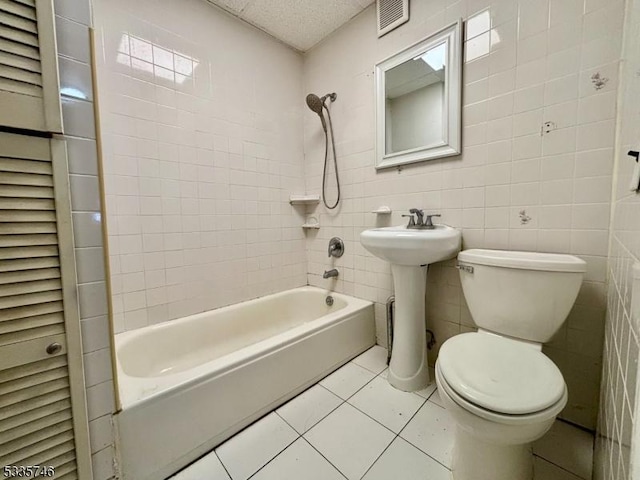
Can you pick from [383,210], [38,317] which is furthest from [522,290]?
[38,317]

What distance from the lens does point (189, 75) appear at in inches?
60.3

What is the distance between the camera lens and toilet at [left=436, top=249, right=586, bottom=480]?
698 mm

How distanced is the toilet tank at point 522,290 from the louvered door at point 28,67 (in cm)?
153

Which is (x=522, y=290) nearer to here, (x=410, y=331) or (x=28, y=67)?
(x=410, y=331)

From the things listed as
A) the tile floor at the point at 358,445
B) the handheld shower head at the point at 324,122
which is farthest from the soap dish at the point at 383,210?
the tile floor at the point at 358,445

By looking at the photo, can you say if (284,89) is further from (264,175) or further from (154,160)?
(154,160)

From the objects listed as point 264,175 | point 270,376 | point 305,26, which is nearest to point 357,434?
point 270,376

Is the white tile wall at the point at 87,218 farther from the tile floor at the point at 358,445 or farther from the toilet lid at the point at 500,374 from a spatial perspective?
the toilet lid at the point at 500,374

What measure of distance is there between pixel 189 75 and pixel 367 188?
1.31 meters

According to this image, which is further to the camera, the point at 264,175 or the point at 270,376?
the point at 264,175

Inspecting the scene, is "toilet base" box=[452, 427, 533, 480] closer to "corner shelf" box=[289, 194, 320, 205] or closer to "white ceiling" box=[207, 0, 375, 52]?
"corner shelf" box=[289, 194, 320, 205]

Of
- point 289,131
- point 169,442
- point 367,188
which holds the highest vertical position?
point 289,131

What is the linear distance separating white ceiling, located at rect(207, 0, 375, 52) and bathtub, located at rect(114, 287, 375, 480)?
195cm

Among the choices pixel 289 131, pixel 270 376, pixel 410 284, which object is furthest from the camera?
pixel 289 131
